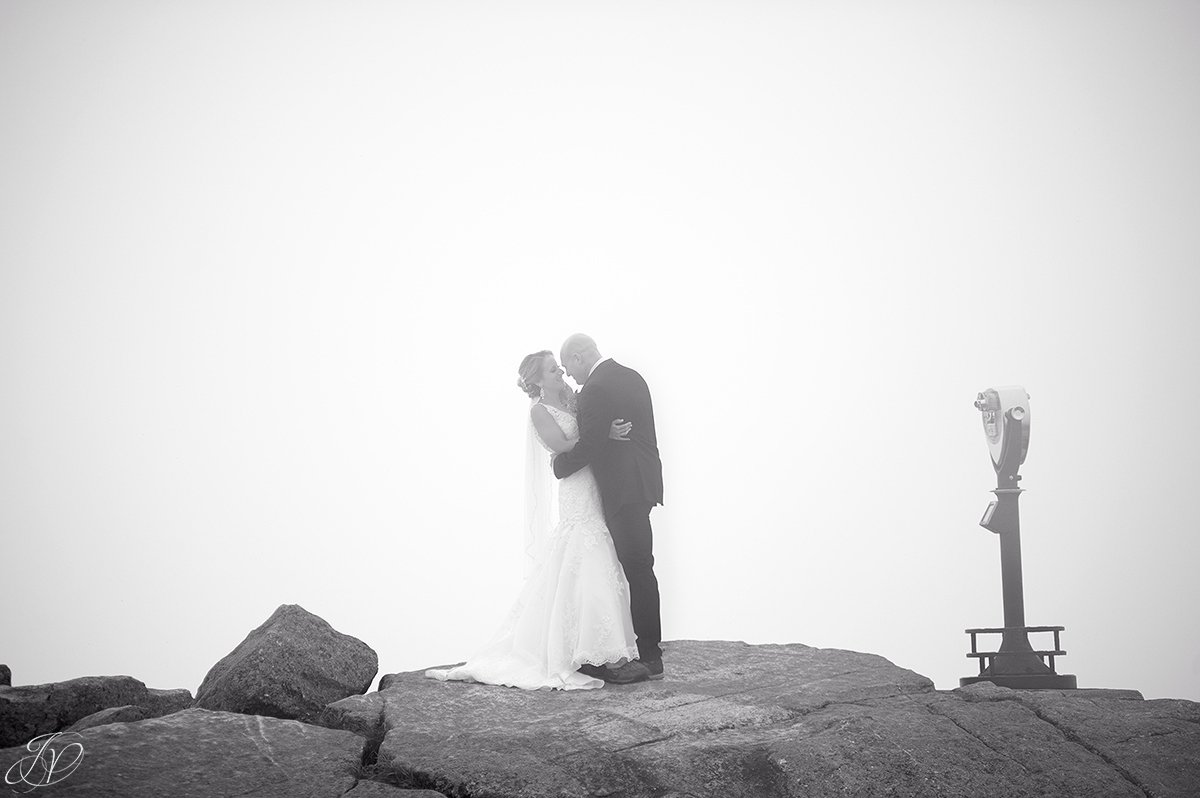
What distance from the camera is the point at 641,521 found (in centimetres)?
689

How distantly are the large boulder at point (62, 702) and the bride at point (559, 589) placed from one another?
212cm

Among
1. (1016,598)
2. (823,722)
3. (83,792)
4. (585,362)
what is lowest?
(83,792)

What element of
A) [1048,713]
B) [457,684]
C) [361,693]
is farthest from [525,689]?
[1048,713]

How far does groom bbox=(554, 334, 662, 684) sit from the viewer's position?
6.78 m

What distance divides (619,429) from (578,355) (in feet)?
2.61

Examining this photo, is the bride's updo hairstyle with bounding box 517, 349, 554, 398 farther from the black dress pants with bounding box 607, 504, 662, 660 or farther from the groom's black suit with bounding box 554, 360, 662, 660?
the black dress pants with bounding box 607, 504, 662, 660

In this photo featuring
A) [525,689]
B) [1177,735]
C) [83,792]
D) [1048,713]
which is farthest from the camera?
[525,689]

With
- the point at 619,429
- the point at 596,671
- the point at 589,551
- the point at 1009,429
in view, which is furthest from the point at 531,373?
the point at 1009,429

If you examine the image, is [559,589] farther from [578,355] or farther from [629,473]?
[578,355]

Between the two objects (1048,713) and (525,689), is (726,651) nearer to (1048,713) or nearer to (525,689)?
(525,689)

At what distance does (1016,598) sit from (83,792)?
829 centimetres

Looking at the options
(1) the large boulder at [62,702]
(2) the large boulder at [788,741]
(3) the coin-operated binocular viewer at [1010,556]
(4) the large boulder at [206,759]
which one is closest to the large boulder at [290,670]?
(2) the large boulder at [788,741]

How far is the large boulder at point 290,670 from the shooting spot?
5.88m

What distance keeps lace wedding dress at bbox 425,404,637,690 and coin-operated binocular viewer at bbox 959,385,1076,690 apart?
4108mm
